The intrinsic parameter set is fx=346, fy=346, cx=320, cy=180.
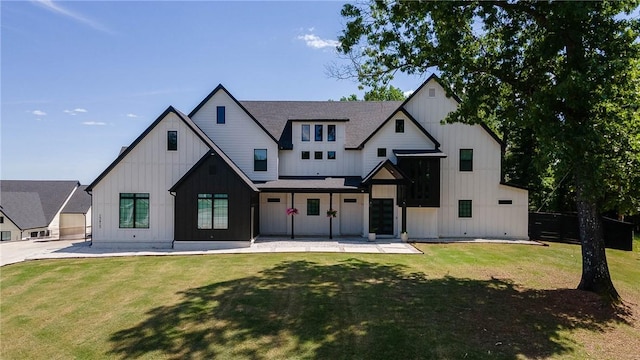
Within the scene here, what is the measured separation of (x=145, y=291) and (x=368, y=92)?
36.5 feet

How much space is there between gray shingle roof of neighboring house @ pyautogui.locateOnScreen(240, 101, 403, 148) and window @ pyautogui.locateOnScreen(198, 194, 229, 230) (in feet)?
21.1

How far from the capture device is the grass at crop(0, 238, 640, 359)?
711 centimetres

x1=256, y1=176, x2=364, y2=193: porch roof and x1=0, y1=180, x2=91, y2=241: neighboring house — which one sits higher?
x1=256, y1=176, x2=364, y2=193: porch roof

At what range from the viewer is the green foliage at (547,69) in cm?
898

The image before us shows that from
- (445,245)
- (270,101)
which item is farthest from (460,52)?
(270,101)

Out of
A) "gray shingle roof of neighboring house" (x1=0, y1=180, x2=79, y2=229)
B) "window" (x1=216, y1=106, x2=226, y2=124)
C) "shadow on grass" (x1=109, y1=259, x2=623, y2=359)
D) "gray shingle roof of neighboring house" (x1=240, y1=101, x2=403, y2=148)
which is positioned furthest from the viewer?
"gray shingle roof of neighboring house" (x1=0, y1=180, x2=79, y2=229)

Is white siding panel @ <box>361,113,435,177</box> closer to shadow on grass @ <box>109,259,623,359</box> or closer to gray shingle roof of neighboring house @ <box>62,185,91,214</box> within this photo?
shadow on grass @ <box>109,259,623,359</box>

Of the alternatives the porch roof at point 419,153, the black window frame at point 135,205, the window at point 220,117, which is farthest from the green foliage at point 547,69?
the black window frame at point 135,205

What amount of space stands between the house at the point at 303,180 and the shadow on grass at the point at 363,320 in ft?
26.6

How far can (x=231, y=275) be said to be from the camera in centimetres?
1253

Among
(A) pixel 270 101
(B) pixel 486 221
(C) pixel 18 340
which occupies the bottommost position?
(C) pixel 18 340

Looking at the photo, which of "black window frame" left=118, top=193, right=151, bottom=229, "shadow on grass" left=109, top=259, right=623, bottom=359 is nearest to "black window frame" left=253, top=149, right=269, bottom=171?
"black window frame" left=118, top=193, right=151, bottom=229

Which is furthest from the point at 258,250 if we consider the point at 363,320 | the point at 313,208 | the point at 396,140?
the point at 396,140

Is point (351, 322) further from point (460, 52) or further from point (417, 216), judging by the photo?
point (417, 216)
